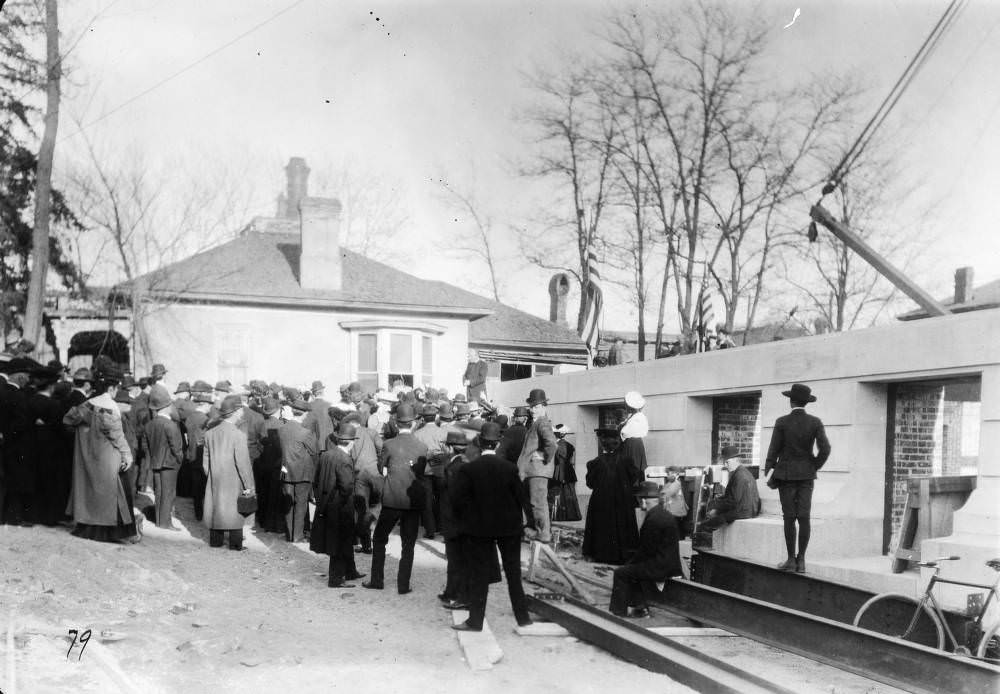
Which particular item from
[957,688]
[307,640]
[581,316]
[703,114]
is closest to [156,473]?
[307,640]

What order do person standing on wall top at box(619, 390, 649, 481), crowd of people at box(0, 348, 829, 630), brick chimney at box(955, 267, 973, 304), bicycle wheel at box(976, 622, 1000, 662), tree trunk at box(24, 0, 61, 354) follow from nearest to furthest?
1. bicycle wheel at box(976, 622, 1000, 662)
2. crowd of people at box(0, 348, 829, 630)
3. person standing on wall top at box(619, 390, 649, 481)
4. tree trunk at box(24, 0, 61, 354)
5. brick chimney at box(955, 267, 973, 304)

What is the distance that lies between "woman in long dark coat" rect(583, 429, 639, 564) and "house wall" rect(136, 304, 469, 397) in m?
13.7

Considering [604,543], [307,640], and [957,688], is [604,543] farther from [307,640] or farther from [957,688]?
[957,688]

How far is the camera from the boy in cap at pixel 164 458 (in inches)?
A: 460

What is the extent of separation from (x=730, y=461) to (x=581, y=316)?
21734 millimetres

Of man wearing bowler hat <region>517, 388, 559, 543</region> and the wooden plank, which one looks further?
man wearing bowler hat <region>517, 388, 559, 543</region>

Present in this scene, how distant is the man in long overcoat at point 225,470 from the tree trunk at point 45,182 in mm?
9028

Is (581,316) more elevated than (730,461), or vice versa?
(581,316)

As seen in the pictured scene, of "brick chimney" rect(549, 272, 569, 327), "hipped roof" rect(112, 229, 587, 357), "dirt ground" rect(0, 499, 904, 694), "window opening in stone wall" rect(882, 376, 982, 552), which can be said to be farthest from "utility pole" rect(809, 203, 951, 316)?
"brick chimney" rect(549, 272, 569, 327)

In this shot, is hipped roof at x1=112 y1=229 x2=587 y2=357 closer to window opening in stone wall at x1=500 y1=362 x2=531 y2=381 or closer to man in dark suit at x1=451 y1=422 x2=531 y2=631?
window opening in stone wall at x1=500 y1=362 x2=531 y2=381

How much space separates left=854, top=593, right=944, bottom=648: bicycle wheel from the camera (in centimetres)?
679

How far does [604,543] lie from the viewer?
11.4 metres

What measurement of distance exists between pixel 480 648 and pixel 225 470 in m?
4.85

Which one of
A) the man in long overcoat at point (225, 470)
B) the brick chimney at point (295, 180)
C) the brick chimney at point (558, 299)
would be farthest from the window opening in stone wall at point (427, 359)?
the man in long overcoat at point (225, 470)
